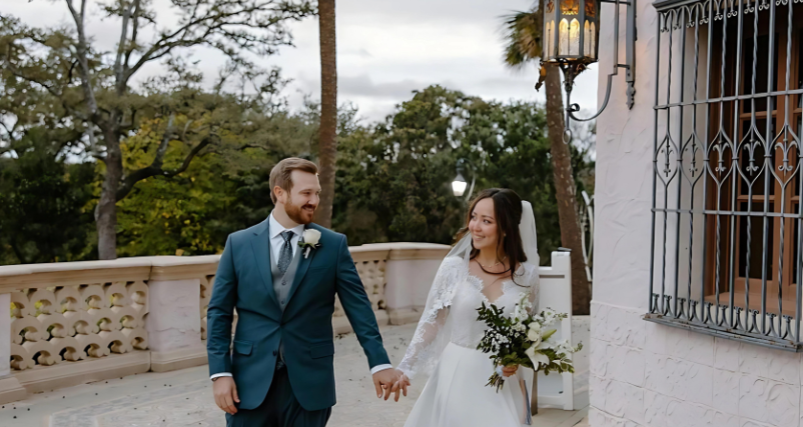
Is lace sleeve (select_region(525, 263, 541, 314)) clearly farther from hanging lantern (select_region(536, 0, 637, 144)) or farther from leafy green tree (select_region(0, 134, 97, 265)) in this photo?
leafy green tree (select_region(0, 134, 97, 265))

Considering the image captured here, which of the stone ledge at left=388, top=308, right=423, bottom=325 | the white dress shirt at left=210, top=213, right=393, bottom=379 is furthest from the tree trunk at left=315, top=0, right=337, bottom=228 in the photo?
the white dress shirt at left=210, top=213, right=393, bottom=379

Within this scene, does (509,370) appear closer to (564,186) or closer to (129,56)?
(564,186)

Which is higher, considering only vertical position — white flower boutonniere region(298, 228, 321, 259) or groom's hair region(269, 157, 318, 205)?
groom's hair region(269, 157, 318, 205)

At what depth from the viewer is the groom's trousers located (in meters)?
3.26

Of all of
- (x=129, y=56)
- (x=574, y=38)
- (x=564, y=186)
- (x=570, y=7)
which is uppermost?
(x=129, y=56)

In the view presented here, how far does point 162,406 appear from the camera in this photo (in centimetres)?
638

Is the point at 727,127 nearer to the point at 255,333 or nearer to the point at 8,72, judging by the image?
the point at 255,333

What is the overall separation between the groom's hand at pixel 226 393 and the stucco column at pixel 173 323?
476 centimetres

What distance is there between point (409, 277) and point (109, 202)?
65.6ft

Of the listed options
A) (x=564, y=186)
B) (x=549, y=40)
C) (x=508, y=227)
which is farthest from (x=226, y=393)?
(x=564, y=186)

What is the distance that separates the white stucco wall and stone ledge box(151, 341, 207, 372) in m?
4.48

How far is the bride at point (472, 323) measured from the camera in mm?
3900

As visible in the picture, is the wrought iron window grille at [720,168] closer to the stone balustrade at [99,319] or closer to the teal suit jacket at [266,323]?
the teal suit jacket at [266,323]

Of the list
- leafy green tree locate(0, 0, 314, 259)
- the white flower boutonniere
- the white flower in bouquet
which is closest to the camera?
the white flower boutonniere
